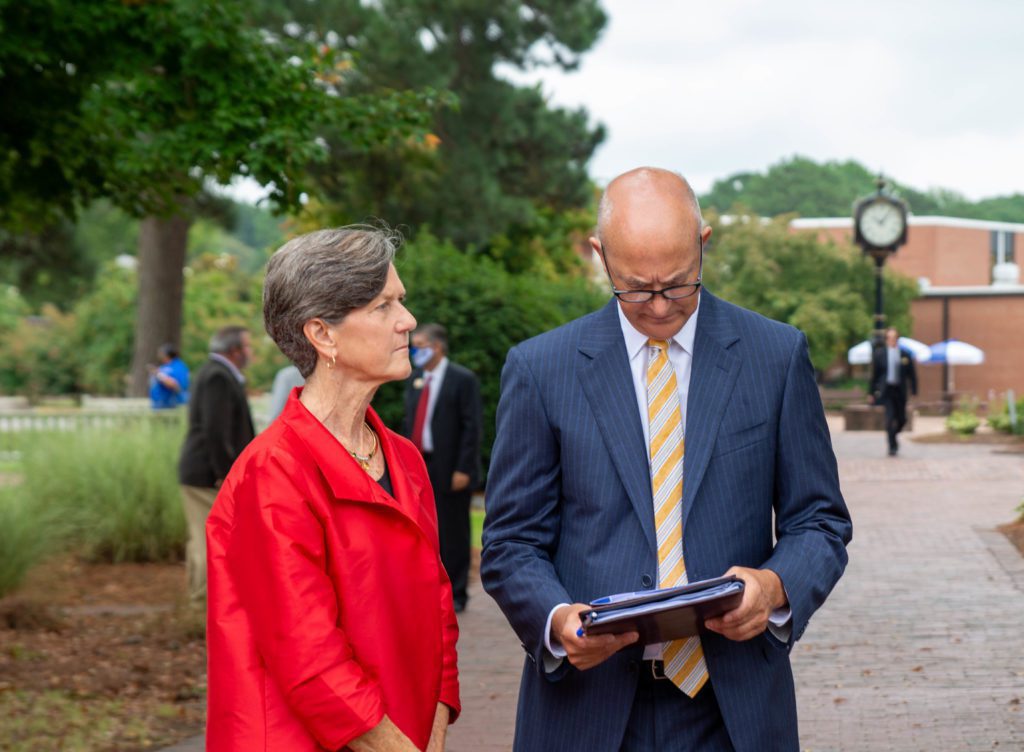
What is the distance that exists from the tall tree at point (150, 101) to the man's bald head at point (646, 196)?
498 cm

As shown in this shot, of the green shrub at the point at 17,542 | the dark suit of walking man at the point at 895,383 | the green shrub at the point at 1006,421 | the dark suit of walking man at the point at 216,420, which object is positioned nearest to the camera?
the green shrub at the point at 17,542

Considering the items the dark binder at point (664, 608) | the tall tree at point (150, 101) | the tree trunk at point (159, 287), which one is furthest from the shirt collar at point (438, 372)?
the tree trunk at point (159, 287)

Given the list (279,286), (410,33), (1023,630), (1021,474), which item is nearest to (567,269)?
(410,33)

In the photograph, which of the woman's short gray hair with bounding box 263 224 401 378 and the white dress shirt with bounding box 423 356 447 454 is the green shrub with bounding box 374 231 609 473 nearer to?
the white dress shirt with bounding box 423 356 447 454

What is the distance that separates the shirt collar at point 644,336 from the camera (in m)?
3.11

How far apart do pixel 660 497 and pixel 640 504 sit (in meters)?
0.07

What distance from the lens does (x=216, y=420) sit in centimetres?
1022

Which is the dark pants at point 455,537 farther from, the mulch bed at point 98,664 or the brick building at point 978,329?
the brick building at point 978,329

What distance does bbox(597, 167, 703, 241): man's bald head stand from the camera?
298 centimetres

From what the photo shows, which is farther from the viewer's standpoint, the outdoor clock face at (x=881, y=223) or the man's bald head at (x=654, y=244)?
the outdoor clock face at (x=881, y=223)

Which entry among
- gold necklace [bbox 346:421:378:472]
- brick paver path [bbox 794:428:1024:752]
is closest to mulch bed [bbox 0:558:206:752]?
brick paver path [bbox 794:428:1024:752]

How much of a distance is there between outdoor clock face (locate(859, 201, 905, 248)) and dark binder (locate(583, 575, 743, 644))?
29848 mm

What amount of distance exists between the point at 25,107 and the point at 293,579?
5.88 meters

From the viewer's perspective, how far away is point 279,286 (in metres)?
3.01
